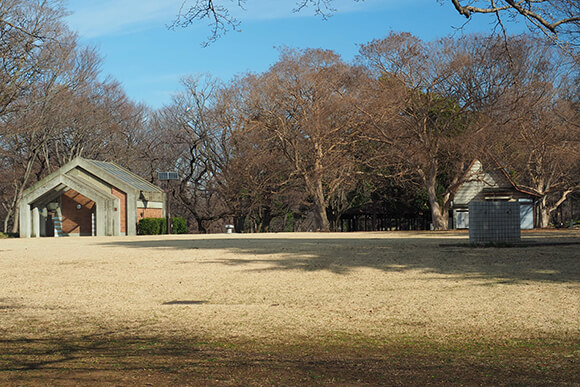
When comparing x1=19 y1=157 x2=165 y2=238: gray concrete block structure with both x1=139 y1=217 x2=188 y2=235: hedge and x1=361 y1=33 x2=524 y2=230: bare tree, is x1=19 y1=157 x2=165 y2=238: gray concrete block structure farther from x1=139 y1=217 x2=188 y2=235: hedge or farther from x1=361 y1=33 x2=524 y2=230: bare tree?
x1=361 y1=33 x2=524 y2=230: bare tree

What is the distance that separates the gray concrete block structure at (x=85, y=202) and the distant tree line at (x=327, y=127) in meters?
3.71

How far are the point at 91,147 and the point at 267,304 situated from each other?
141 feet

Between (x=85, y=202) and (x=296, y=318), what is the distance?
3272 centimetres

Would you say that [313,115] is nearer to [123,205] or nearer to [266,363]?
[123,205]

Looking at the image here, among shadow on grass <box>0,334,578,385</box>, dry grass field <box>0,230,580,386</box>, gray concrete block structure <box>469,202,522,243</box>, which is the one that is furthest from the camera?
gray concrete block structure <box>469,202,522,243</box>

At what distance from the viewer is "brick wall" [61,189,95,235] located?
128 feet

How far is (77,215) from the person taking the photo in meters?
39.3

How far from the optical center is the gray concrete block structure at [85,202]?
3703 centimetres

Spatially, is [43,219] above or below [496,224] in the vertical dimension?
above

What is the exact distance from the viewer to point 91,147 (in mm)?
50594

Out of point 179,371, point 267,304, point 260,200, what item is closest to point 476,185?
point 260,200

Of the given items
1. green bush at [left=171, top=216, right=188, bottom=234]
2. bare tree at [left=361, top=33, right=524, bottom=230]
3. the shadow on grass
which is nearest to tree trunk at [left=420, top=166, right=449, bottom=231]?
bare tree at [left=361, top=33, right=524, bottom=230]

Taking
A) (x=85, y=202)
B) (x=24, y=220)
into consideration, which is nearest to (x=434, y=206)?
(x=85, y=202)

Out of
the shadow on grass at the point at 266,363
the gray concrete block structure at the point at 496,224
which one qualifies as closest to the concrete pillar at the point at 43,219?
the gray concrete block structure at the point at 496,224
